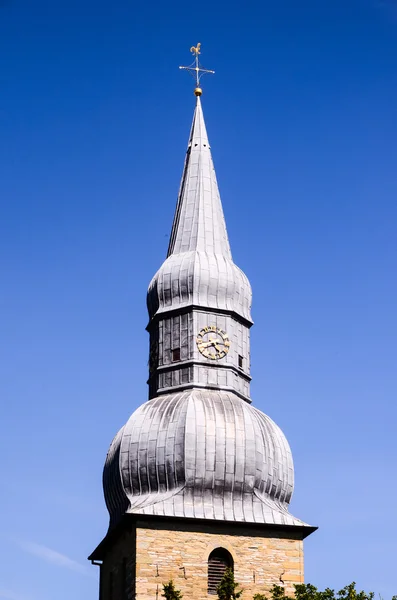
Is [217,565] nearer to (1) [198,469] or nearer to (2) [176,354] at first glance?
(1) [198,469]

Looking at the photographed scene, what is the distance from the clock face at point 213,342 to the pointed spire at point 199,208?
118 inches

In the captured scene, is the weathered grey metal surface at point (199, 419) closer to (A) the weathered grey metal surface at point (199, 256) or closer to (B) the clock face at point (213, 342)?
(A) the weathered grey metal surface at point (199, 256)

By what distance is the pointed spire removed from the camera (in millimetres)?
60219

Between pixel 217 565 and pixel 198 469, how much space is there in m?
2.94

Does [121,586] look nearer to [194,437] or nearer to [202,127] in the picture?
[194,437]

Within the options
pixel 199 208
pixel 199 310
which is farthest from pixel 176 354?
pixel 199 208

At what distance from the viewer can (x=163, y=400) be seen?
186ft

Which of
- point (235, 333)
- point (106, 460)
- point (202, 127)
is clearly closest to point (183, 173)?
point (202, 127)

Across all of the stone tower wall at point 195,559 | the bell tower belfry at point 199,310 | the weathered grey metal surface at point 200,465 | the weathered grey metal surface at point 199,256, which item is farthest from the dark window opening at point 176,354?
the stone tower wall at point 195,559

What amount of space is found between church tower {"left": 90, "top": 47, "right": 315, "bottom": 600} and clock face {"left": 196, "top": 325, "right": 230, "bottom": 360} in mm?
32

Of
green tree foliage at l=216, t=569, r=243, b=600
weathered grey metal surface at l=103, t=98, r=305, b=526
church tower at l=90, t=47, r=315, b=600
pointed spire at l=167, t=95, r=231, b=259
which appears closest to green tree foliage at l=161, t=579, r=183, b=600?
green tree foliage at l=216, t=569, r=243, b=600

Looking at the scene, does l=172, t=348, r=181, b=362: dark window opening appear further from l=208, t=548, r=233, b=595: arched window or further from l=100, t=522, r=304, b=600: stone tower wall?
l=208, t=548, r=233, b=595: arched window

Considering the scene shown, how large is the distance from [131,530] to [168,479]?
6.24 ft

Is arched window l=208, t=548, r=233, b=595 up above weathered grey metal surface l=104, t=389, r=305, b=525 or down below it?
below
